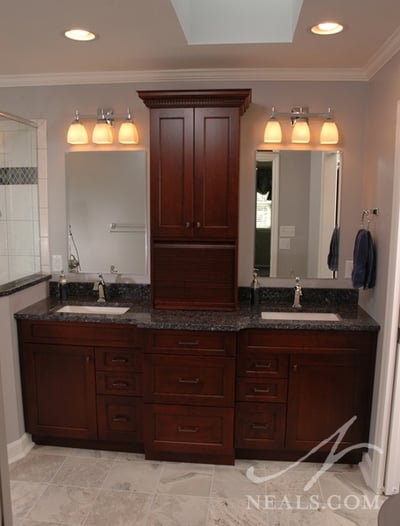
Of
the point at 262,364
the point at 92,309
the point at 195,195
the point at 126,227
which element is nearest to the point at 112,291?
the point at 92,309

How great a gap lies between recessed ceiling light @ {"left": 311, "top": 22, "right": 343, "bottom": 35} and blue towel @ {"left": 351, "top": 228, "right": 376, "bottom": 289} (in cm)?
110

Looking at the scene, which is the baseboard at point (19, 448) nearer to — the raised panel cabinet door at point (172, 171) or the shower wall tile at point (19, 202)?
the shower wall tile at point (19, 202)

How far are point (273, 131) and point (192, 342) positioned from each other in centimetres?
147

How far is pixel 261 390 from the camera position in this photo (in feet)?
8.72

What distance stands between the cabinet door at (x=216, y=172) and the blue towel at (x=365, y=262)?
76 centimetres

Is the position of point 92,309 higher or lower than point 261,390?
higher

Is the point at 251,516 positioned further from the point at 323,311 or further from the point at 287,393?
the point at 323,311

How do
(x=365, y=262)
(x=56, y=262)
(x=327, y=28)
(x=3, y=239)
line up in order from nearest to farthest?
1. (x=327, y=28)
2. (x=365, y=262)
3. (x=3, y=239)
4. (x=56, y=262)

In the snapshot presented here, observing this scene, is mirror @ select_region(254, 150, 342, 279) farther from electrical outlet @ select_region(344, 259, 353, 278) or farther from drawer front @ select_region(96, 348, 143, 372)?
drawer front @ select_region(96, 348, 143, 372)

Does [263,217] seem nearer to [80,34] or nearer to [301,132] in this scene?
[301,132]

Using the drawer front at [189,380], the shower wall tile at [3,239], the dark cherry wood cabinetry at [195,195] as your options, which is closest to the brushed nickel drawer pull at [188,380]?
the drawer front at [189,380]

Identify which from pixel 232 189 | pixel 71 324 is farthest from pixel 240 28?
pixel 71 324

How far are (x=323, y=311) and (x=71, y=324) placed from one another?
1623mm

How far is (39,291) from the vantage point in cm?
309
